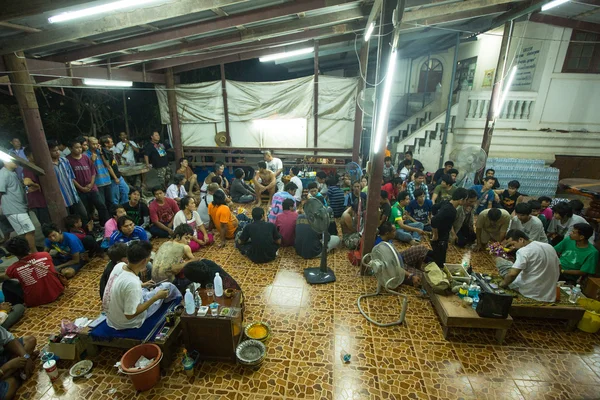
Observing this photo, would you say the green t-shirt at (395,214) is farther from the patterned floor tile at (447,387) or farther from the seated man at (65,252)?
the seated man at (65,252)

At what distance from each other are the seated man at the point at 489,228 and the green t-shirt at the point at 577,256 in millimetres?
1067

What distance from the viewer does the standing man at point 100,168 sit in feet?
22.0

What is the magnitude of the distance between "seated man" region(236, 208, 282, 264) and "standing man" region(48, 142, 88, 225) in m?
3.87

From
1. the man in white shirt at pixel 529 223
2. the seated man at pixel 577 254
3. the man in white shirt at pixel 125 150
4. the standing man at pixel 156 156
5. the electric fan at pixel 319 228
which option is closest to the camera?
the seated man at pixel 577 254

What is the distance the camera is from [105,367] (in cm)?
346

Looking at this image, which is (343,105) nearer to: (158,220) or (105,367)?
(158,220)

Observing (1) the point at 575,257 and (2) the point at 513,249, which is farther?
(2) the point at 513,249

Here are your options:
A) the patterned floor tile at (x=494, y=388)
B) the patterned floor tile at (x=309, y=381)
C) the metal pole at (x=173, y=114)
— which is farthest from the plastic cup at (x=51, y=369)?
the metal pole at (x=173, y=114)

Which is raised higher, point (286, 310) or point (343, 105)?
point (343, 105)

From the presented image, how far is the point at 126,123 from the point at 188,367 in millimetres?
10149

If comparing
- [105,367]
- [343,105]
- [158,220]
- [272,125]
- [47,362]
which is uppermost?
[343,105]

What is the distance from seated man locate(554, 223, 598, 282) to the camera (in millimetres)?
4484

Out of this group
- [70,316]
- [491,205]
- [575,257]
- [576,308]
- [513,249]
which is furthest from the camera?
[491,205]

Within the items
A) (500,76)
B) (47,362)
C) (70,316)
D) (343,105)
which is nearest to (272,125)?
(343,105)
